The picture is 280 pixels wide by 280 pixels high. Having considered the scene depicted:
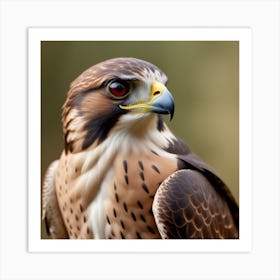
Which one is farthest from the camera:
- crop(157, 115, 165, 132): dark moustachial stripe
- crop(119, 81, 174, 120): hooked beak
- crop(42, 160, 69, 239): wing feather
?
crop(42, 160, 69, 239): wing feather

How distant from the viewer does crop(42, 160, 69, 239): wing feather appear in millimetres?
2104

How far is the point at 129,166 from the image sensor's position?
1.93 metres

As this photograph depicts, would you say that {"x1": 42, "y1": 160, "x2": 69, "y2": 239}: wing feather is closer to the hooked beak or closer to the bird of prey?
the bird of prey

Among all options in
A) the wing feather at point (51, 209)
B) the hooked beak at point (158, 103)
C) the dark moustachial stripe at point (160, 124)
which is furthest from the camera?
the wing feather at point (51, 209)

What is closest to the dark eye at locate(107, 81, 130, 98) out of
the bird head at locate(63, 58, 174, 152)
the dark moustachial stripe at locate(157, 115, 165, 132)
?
the bird head at locate(63, 58, 174, 152)

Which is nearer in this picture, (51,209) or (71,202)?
(71,202)

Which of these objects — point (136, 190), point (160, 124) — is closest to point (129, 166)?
point (136, 190)

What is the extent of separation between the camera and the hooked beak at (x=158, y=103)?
1.83m

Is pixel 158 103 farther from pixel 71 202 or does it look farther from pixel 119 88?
pixel 71 202

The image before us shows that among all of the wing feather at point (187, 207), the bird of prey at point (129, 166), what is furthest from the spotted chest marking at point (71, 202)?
the wing feather at point (187, 207)

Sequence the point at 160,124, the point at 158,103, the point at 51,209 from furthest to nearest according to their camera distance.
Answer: the point at 51,209 → the point at 160,124 → the point at 158,103
